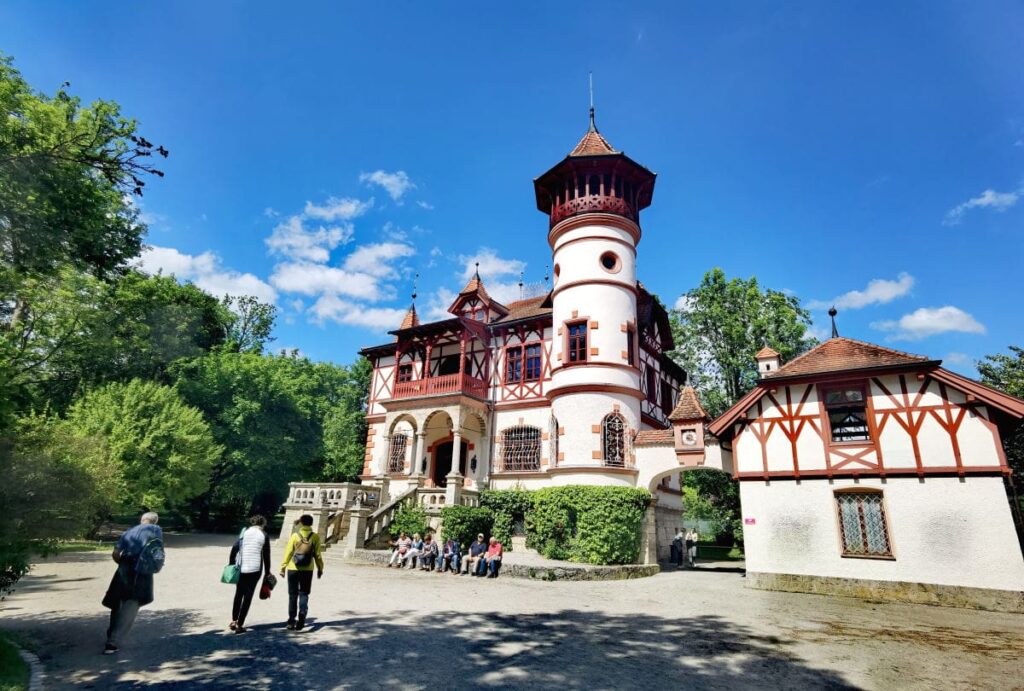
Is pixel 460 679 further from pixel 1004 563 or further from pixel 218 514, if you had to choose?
pixel 218 514

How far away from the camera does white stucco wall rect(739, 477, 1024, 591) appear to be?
12961 millimetres

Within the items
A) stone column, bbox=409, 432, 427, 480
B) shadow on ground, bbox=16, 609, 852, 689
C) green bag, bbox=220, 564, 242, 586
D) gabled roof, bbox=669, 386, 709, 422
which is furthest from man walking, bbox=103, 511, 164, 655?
stone column, bbox=409, 432, 427, 480

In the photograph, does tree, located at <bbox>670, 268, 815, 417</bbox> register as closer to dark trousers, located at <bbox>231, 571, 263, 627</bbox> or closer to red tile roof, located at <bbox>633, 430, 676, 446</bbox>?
red tile roof, located at <bbox>633, 430, 676, 446</bbox>

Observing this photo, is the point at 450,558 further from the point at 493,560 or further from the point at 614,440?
the point at 614,440

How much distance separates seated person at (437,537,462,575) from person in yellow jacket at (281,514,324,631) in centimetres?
820

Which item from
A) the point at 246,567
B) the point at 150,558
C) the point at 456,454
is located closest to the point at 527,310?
the point at 456,454

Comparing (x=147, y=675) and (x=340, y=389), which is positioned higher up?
(x=340, y=389)

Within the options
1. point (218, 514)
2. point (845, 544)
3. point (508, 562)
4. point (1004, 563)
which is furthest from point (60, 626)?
point (218, 514)

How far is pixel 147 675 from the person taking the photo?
18.3ft

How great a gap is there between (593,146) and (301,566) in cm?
2048

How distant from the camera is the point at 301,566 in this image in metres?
7.61

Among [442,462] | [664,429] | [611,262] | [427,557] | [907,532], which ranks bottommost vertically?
[427,557]

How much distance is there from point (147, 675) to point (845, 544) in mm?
16267

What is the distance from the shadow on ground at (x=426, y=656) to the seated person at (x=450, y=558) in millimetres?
6827
